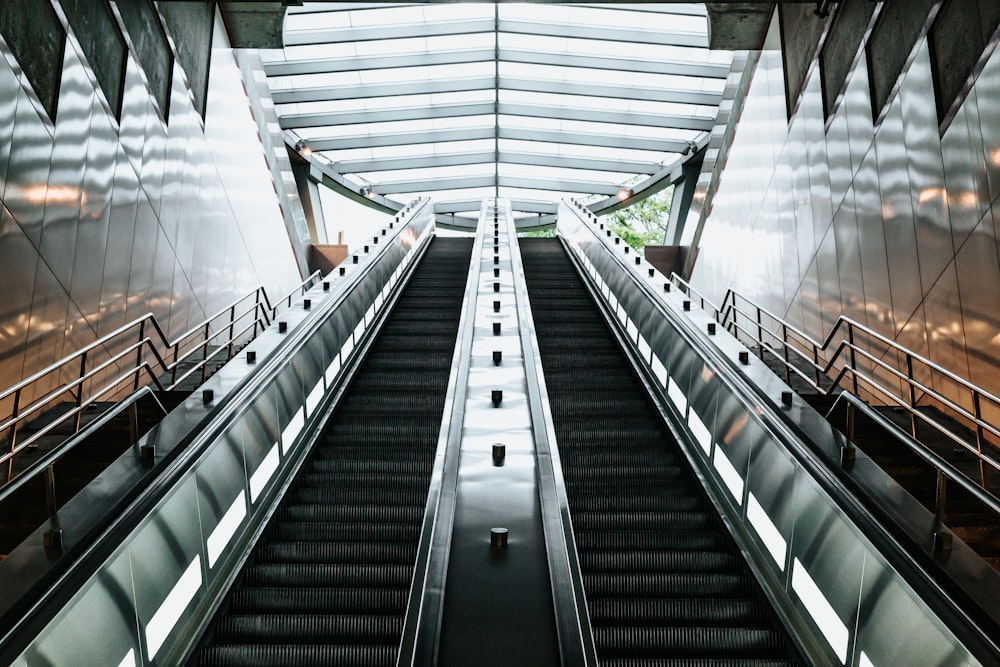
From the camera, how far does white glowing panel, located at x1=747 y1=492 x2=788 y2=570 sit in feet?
13.2

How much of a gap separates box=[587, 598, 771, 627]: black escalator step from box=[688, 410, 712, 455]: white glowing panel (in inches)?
61.9

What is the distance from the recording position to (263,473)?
495cm

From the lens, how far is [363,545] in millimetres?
4500

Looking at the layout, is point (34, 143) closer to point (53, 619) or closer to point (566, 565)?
point (53, 619)

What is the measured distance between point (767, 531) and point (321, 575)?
7.87ft

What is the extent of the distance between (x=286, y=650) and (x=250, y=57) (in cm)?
1398

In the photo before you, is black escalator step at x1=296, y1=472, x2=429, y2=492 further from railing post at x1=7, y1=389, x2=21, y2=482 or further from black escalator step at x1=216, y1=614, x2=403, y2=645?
railing post at x1=7, y1=389, x2=21, y2=482

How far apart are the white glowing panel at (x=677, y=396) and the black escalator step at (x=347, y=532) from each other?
2523 millimetres

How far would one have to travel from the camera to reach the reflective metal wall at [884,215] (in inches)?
258

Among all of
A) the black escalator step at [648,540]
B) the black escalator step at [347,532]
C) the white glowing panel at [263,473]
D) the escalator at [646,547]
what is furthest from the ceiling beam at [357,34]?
the black escalator step at [648,540]

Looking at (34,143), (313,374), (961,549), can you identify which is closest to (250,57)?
(34,143)

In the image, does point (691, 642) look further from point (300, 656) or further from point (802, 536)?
point (300, 656)

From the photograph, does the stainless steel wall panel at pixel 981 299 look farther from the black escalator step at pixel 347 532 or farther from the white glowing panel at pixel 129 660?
the white glowing panel at pixel 129 660

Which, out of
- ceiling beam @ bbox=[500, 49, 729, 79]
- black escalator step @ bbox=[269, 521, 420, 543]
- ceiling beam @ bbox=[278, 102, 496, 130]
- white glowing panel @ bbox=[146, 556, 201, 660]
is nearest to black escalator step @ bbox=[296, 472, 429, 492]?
black escalator step @ bbox=[269, 521, 420, 543]
